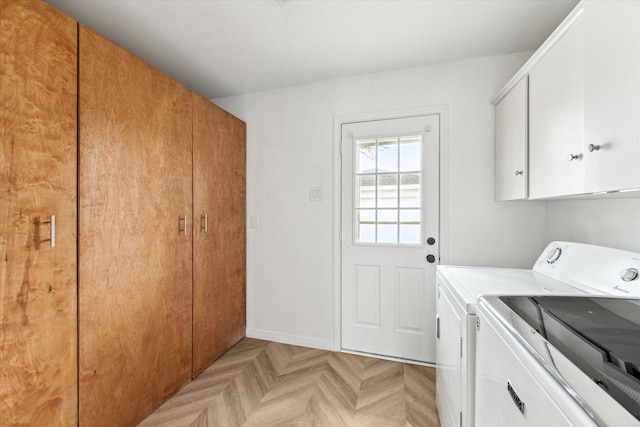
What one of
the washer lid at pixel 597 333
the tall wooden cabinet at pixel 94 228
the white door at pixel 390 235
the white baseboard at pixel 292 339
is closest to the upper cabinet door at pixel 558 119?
the washer lid at pixel 597 333

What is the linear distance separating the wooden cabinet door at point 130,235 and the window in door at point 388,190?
1.40 meters

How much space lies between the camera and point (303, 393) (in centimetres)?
192

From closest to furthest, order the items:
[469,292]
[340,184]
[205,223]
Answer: [469,292] < [205,223] < [340,184]

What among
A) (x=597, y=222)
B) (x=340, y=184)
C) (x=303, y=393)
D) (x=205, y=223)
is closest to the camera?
(x=597, y=222)

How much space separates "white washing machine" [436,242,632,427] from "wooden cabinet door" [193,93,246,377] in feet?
5.65

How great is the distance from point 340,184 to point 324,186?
0.15 metres

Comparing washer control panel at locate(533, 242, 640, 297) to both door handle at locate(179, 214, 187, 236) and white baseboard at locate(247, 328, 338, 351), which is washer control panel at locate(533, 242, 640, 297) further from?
door handle at locate(179, 214, 187, 236)

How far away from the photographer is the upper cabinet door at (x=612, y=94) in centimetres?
84

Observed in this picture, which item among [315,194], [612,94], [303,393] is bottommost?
[303,393]

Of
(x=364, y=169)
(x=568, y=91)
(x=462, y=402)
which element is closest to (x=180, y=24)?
(x=364, y=169)

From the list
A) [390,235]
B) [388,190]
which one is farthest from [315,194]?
[390,235]

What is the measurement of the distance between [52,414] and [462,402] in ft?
5.84

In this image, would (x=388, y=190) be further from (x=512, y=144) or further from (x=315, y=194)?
(x=512, y=144)

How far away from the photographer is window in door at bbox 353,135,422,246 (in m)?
2.28
